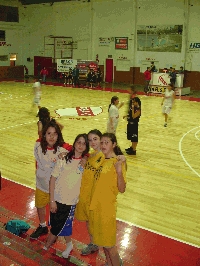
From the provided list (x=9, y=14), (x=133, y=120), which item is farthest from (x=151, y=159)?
(x=9, y=14)

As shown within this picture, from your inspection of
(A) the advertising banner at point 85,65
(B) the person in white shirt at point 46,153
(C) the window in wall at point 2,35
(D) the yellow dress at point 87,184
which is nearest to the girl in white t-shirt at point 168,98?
(B) the person in white shirt at point 46,153

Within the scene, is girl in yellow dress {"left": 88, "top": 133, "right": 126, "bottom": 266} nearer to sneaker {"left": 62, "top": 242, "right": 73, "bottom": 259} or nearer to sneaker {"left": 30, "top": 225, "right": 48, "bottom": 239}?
sneaker {"left": 62, "top": 242, "right": 73, "bottom": 259}

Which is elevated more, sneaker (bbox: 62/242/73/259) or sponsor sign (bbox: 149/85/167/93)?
sponsor sign (bbox: 149/85/167/93)

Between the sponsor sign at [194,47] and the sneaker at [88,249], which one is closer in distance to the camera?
the sneaker at [88,249]

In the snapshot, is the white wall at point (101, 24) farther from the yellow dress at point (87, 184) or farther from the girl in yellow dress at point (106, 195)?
the girl in yellow dress at point (106, 195)

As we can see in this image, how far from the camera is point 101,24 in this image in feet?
101

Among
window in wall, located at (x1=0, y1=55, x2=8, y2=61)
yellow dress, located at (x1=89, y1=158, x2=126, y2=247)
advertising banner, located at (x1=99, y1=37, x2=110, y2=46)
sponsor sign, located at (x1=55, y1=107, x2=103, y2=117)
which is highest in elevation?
advertising banner, located at (x1=99, y1=37, x2=110, y2=46)

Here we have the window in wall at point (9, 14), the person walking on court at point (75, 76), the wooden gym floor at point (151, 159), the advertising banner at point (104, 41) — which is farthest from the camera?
the window in wall at point (9, 14)

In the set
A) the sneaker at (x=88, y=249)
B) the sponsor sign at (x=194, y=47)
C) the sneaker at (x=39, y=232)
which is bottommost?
the sneaker at (x=88, y=249)

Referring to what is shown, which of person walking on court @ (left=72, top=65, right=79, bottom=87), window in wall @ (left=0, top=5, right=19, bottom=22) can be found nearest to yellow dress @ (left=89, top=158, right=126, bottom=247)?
person walking on court @ (left=72, top=65, right=79, bottom=87)

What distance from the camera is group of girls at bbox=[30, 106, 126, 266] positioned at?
396 cm

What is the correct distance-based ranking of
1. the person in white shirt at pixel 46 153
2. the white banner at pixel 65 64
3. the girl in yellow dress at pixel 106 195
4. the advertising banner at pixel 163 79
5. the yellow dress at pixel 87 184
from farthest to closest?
the white banner at pixel 65 64
the advertising banner at pixel 163 79
the person in white shirt at pixel 46 153
the yellow dress at pixel 87 184
the girl in yellow dress at pixel 106 195

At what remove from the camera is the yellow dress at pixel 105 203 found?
3.93 metres

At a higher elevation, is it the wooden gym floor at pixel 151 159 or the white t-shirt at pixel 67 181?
the white t-shirt at pixel 67 181
